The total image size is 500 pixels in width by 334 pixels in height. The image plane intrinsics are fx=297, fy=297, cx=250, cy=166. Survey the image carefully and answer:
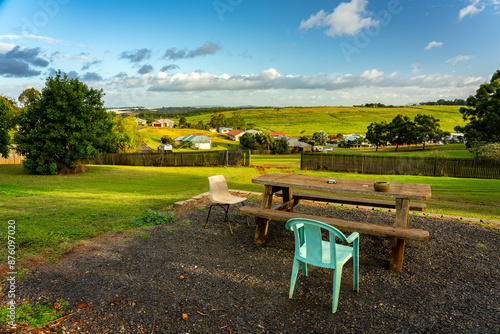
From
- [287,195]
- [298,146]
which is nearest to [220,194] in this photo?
[287,195]

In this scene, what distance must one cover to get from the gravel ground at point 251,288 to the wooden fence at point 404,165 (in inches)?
564

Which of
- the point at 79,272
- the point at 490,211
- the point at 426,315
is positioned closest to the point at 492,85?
the point at 490,211

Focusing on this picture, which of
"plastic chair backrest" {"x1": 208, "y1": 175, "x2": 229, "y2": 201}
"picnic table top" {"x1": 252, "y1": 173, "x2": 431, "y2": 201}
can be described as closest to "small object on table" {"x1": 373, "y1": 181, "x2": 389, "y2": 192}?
"picnic table top" {"x1": 252, "y1": 173, "x2": 431, "y2": 201}

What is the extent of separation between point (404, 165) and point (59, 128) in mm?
20186

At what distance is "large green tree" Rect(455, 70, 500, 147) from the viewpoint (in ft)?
78.2

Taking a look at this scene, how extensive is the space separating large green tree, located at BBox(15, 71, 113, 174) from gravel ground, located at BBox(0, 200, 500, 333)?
15065 mm

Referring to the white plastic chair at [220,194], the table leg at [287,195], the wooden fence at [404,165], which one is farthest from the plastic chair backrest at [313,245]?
the wooden fence at [404,165]

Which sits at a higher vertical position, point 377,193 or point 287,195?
point 377,193

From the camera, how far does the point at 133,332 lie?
235 centimetres

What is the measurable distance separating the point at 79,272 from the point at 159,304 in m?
1.19

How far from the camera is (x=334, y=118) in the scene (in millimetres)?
85188

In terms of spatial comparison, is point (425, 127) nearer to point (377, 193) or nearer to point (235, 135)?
point (235, 135)

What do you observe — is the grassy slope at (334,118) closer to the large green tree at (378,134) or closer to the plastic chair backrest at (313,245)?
the large green tree at (378,134)

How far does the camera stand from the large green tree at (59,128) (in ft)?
54.1
